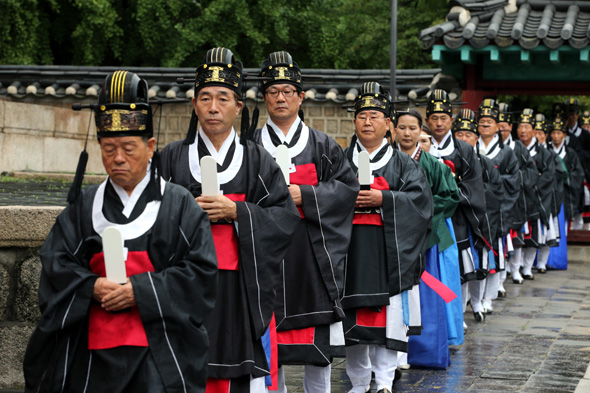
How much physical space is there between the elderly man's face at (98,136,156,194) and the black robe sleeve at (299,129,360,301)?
6.39ft

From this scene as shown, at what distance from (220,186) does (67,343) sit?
1.30 metres

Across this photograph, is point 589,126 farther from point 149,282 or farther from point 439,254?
point 149,282

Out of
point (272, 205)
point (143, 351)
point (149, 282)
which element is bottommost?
point (143, 351)

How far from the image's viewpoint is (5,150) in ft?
40.3

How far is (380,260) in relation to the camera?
693 cm

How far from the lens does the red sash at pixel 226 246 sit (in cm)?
501

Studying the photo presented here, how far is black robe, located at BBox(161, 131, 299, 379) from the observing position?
4.98 m

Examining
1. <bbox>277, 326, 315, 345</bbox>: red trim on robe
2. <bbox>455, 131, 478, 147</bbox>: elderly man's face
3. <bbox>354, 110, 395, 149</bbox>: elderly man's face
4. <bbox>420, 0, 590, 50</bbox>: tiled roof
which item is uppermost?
<bbox>420, 0, 590, 50</bbox>: tiled roof

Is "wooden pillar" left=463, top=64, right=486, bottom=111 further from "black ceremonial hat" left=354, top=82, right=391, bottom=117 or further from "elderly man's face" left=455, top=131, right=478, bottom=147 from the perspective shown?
"black ceremonial hat" left=354, top=82, right=391, bottom=117

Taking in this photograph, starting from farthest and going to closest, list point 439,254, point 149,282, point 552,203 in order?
point 552,203
point 439,254
point 149,282

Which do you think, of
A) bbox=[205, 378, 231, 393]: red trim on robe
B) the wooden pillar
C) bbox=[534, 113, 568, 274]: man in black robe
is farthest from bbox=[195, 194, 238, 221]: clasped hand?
bbox=[534, 113, 568, 274]: man in black robe

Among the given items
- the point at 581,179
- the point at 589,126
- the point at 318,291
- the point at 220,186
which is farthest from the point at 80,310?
the point at 589,126

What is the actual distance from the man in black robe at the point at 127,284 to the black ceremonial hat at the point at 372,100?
304 centimetres

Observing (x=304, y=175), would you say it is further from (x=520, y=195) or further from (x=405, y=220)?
(x=520, y=195)
